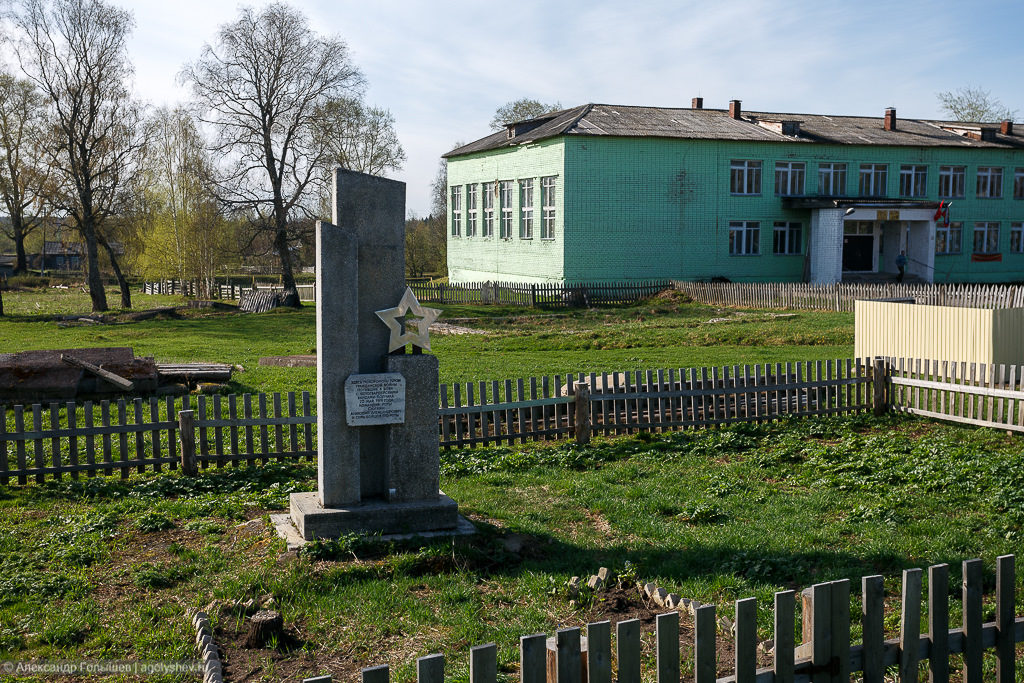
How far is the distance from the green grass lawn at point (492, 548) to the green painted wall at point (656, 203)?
29.2m

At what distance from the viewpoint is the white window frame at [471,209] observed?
47.8m

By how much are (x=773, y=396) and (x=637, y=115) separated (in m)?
32.4

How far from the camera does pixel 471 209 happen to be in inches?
1897

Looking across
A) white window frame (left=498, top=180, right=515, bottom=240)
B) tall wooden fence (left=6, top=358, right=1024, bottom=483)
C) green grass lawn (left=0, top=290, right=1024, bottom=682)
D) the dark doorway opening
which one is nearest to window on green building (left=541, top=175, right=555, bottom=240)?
white window frame (left=498, top=180, right=515, bottom=240)

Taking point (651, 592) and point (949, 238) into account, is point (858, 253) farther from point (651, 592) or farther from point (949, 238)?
point (651, 592)

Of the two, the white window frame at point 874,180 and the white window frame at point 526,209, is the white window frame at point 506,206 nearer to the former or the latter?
the white window frame at point 526,209

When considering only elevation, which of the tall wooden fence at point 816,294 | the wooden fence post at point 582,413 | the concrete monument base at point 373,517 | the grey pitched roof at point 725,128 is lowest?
the concrete monument base at point 373,517

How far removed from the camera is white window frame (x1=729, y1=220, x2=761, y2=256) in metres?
41.9

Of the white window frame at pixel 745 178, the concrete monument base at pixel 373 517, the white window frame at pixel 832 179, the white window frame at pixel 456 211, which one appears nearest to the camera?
the concrete monument base at pixel 373 517

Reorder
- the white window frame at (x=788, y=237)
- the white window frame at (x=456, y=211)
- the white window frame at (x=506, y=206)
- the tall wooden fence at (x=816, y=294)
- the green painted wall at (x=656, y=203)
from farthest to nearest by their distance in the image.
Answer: the white window frame at (x=456, y=211), the white window frame at (x=506, y=206), the white window frame at (x=788, y=237), the green painted wall at (x=656, y=203), the tall wooden fence at (x=816, y=294)

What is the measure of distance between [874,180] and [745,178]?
8271 mm

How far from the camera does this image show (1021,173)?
48.4 m

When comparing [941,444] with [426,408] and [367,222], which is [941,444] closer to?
[426,408]

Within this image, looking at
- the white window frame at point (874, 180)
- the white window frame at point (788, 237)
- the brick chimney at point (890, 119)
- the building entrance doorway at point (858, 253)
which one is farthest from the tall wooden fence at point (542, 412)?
the brick chimney at point (890, 119)
